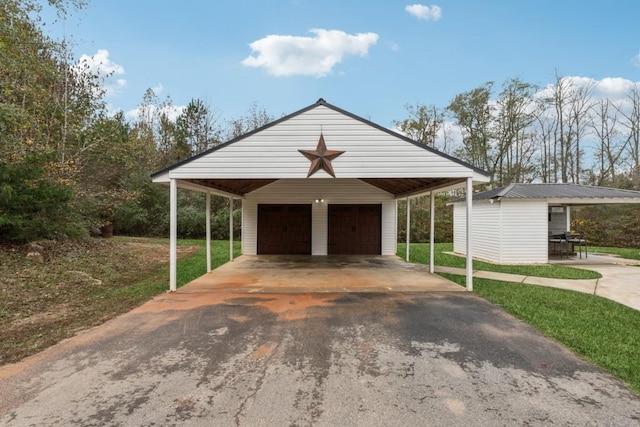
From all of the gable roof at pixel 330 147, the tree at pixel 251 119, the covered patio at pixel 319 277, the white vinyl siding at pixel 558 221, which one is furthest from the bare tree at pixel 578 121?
the gable roof at pixel 330 147

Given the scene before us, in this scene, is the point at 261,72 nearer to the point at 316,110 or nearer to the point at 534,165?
the point at 316,110

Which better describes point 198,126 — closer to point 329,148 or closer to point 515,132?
point 329,148

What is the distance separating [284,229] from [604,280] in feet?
30.7

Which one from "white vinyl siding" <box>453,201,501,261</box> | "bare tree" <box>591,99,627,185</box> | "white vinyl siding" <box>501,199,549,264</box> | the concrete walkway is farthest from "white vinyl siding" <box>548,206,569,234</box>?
"bare tree" <box>591,99,627,185</box>

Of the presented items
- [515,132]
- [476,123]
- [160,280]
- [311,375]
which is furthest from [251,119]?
[311,375]

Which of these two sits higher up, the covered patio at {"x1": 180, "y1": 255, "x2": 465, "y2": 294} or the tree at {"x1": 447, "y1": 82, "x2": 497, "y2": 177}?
the tree at {"x1": 447, "y1": 82, "x2": 497, "y2": 177}

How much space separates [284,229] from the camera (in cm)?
1236

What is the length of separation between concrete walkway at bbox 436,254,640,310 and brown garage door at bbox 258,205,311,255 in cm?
507

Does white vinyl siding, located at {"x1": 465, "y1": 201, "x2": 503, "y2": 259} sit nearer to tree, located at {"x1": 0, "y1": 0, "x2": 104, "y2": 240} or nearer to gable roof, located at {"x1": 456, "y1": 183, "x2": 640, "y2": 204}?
gable roof, located at {"x1": 456, "y1": 183, "x2": 640, "y2": 204}

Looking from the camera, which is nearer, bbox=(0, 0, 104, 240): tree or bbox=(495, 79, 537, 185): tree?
bbox=(0, 0, 104, 240): tree

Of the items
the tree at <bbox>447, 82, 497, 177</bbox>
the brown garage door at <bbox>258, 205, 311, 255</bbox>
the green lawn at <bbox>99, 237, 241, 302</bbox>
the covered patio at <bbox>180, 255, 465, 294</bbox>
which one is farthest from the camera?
the tree at <bbox>447, 82, 497, 177</bbox>

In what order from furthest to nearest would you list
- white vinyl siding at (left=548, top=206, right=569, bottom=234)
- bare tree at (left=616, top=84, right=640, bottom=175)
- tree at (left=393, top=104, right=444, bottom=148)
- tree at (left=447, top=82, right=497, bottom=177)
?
tree at (left=393, top=104, right=444, bottom=148)
tree at (left=447, top=82, right=497, bottom=177)
bare tree at (left=616, top=84, right=640, bottom=175)
white vinyl siding at (left=548, top=206, right=569, bottom=234)

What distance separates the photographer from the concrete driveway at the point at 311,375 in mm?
2439

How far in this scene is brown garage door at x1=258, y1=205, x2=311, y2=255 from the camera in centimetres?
1233
